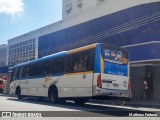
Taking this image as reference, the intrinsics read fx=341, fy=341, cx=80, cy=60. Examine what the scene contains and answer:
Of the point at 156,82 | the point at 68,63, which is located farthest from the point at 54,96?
the point at 156,82

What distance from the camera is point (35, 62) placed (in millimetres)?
24312

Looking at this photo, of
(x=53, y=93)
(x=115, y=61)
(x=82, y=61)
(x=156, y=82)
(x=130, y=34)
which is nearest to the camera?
(x=115, y=61)

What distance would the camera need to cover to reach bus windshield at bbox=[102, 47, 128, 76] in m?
16.8

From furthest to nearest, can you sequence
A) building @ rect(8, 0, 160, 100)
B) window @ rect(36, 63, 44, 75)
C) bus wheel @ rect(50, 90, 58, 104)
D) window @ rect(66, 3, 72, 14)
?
window @ rect(66, 3, 72, 14) → building @ rect(8, 0, 160, 100) → window @ rect(36, 63, 44, 75) → bus wheel @ rect(50, 90, 58, 104)

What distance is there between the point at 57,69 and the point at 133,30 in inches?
385

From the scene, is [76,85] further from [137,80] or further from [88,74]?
[137,80]

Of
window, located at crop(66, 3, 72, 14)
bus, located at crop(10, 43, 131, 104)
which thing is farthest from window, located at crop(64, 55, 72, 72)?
window, located at crop(66, 3, 72, 14)

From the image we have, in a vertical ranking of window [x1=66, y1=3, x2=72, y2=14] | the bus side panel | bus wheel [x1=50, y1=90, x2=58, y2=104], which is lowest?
bus wheel [x1=50, y1=90, x2=58, y2=104]

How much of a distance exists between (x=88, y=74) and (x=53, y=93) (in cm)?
483

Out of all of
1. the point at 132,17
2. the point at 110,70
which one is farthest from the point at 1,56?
the point at 110,70

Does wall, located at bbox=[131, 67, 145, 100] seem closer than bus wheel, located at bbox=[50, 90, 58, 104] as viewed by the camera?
No

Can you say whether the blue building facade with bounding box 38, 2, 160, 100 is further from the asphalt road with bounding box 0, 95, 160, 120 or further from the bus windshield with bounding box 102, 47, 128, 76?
the asphalt road with bounding box 0, 95, 160, 120

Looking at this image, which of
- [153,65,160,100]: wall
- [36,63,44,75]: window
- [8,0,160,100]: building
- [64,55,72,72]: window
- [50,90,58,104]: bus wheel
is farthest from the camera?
[153,65,160,100]: wall

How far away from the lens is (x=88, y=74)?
17.0m
